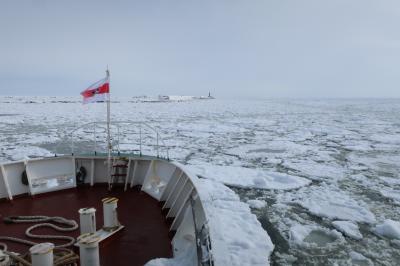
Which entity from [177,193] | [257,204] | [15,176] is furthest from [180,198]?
[15,176]

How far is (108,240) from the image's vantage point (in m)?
3.78

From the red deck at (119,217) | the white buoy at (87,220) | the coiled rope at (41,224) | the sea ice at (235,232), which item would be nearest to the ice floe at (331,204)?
the sea ice at (235,232)

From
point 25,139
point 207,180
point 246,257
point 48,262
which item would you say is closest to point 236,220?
point 246,257

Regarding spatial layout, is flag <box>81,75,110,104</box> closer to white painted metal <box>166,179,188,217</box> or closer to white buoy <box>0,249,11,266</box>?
white painted metal <box>166,179,188,217</box>

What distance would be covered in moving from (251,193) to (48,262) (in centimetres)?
559

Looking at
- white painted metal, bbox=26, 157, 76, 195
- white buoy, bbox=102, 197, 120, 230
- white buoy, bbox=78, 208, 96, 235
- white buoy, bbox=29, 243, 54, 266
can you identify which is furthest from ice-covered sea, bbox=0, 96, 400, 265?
white buoy, bbox=29, 243, 54, 266

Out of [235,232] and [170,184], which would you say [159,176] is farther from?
[235,232]

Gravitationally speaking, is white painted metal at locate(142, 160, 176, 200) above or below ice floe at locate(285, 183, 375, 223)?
above

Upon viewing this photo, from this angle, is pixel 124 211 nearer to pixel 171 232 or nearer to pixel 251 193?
pixel 171 232

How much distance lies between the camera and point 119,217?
14.7 ft

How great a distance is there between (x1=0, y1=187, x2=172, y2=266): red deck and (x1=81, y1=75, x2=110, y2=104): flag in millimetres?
1636

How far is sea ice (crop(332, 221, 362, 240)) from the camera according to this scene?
17.5ft

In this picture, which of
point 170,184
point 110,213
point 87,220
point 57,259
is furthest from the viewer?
point 170,184

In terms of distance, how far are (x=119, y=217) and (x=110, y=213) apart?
0.61 metres
